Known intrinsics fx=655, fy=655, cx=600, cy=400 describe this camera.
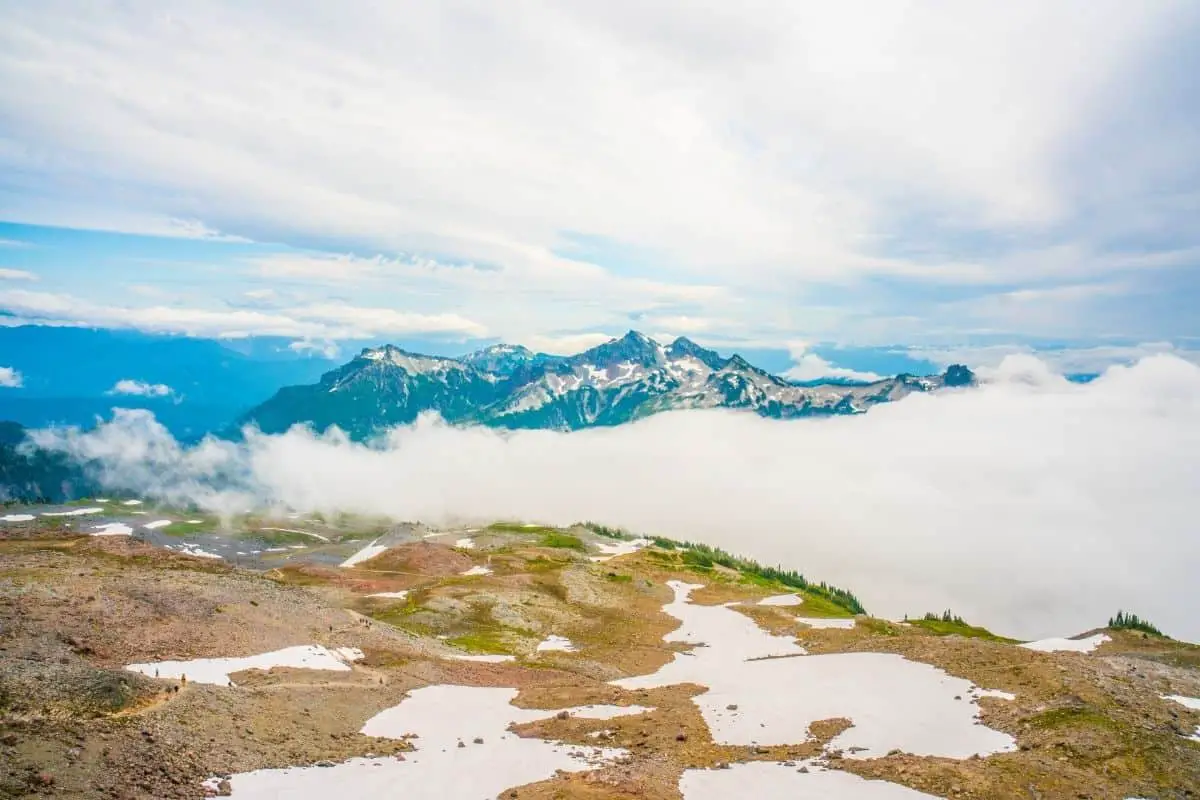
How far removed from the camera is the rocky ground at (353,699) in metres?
25.9

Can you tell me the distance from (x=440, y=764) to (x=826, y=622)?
78452mm

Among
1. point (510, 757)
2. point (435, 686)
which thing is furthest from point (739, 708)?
point (435, 686)

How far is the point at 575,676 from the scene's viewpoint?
55.6 metres

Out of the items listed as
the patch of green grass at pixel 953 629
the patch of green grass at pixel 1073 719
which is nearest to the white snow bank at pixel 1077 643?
the patch of green grass at pixel 953 629

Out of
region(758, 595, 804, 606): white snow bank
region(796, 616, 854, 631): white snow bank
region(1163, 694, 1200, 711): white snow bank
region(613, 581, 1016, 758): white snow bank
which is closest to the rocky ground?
region(1163, 694, 1200, 711): white snow bank

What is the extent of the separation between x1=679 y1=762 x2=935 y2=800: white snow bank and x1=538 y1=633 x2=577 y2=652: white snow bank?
40848 millimetres

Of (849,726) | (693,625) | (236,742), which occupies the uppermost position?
(236,742)

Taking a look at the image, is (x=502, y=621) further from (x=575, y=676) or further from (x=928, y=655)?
(x=928, y=655)

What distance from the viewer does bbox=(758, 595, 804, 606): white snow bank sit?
11994cm

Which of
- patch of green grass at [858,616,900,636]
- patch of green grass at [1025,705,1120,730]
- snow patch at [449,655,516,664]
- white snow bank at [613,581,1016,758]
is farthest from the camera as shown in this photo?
patch of green grass at [858,616,900,636]

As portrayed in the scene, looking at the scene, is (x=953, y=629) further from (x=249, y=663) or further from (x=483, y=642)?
(x=249, y=663)

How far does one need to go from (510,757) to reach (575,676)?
2476cm

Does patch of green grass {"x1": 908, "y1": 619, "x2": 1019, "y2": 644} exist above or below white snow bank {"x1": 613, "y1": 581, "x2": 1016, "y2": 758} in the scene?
below

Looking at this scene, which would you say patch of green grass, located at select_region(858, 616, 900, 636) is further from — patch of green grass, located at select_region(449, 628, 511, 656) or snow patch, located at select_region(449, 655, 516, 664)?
snow patch, located at select_region(449, 655, 516, 664)
